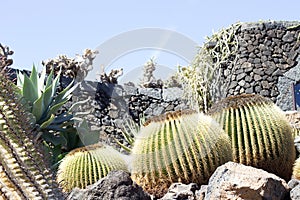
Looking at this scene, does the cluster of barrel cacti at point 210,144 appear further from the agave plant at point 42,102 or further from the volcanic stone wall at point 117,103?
the volcanic stone wall at point 117,103

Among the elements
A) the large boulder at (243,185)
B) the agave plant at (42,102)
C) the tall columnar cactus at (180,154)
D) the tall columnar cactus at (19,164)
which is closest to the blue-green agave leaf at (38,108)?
the agave plant at (42,102)

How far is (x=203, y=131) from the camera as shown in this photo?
330 cm

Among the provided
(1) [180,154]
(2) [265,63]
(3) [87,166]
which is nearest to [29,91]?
(3) [87,166]

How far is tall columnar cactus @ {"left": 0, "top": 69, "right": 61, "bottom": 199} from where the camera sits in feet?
4.76

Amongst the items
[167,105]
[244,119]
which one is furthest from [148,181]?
[167,105]

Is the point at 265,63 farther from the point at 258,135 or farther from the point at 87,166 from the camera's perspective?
the point at 258,135

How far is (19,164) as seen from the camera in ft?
4.77

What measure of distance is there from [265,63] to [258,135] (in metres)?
6.70

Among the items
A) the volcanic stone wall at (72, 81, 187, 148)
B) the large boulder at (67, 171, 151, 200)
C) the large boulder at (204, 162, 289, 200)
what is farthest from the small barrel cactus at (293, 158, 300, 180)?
the volcanic stone wall at (72, 81, 187, 148)

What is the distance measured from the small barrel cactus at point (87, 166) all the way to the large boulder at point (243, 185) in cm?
157

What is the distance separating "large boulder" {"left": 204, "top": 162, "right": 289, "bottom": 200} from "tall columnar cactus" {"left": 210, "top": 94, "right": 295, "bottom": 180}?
77 centimetres

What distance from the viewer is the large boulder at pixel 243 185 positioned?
Result: 2.48 m

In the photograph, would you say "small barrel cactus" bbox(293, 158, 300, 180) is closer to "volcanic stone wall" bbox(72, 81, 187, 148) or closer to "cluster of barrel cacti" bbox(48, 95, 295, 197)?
"cluster of barrel cacti" bbox(48, 95, 295, 197)

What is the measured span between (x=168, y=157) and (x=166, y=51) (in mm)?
4221
